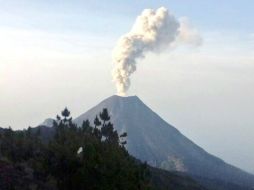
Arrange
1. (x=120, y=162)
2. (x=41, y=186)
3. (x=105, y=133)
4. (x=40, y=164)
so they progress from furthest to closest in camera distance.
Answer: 1. (x=105, y=133)
2. (x=120, y=162)
3. (x=40, y=164)
4. (x=41, y=186)

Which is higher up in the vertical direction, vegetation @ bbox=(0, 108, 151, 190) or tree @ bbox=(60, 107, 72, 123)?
tree @ bbox=(60, 107, 72, 123)

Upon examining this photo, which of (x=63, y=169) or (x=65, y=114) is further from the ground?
(x=65, y=114)

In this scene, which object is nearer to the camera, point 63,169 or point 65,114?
point 63,169

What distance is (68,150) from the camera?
133 ft

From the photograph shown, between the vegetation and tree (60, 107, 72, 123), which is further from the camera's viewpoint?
tree (60, 107, 72, 123)

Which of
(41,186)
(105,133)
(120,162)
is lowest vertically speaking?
(41,186)

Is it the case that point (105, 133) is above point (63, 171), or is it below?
above

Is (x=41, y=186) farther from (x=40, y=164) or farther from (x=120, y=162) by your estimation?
(x=120, y=162)

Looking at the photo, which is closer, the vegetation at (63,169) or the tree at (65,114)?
the vegetation at (63,169)

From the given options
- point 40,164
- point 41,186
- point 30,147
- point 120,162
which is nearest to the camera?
point 41,186

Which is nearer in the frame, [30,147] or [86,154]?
[86,154]

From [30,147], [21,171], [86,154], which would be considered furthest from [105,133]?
[21,171]

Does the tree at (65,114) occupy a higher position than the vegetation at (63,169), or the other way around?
the tree at (65,114)

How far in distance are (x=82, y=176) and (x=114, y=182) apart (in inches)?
101
